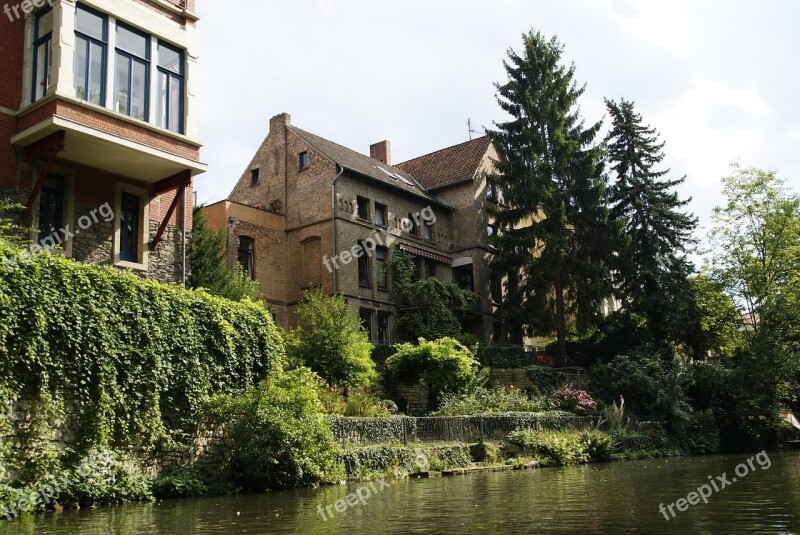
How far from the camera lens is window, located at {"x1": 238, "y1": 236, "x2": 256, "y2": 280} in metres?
34.8

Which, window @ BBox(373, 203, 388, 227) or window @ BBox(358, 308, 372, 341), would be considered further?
window @ BBox(373, 203, 388, 227)

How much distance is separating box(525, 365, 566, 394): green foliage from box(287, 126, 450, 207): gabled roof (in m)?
12.0

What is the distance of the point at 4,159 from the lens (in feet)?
57.2

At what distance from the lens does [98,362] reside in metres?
13.4

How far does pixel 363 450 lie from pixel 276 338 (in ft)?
11.6

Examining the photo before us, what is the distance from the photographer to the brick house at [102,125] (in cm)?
1725

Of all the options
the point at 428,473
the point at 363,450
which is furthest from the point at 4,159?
the point at 428,473

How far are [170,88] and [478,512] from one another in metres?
14.5

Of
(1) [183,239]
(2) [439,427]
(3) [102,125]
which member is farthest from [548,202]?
(3) [102,125]

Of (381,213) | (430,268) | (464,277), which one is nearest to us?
(381,213)

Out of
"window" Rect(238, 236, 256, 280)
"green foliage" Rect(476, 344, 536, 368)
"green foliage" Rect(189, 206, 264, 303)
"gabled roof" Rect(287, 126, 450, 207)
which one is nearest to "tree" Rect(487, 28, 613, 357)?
"green foliage" Rect(476, 344, 536, 368)

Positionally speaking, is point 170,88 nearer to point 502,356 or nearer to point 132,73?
point 132,73

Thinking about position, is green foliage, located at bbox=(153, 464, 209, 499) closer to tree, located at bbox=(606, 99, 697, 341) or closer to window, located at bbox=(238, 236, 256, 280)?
window, located at bbox=(238, 236, 256, 280)

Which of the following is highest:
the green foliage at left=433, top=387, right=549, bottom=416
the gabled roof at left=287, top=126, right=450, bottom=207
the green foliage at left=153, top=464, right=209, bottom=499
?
the gabled roof at left=287, top=126, right=450, bottom=207
